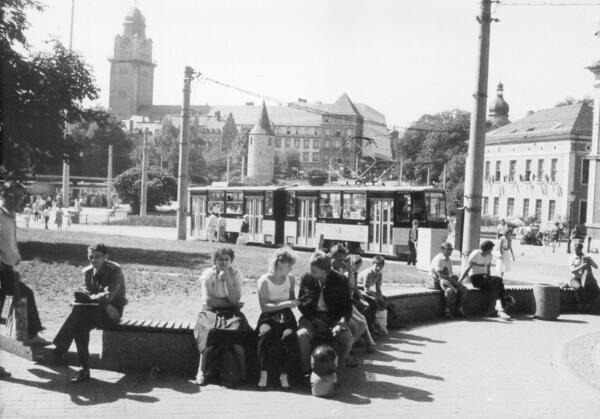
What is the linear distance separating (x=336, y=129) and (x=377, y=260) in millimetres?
156624

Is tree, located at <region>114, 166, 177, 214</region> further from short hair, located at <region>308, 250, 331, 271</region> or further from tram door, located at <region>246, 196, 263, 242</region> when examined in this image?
short hair, located at <region>308, 250, 331, 271</region>

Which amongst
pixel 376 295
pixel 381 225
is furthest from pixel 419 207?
pixel 376 295

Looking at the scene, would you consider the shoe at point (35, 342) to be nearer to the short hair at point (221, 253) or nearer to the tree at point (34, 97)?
the short hair at point (221, 253)

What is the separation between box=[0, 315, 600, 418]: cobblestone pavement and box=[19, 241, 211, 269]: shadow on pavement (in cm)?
1100

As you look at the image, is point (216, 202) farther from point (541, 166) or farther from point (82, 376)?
point (541, 166)

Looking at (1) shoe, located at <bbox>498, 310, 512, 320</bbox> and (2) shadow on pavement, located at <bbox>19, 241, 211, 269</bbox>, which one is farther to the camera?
(2) shadow on pavement, located at <bbox>19, 241, 211, 269</bbox>

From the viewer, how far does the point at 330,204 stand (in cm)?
3092

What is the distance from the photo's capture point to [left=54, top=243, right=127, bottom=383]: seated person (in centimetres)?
796

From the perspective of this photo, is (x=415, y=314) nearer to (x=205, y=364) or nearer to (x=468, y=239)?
(x=468, y=239)

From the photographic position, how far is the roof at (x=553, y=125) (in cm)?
6494

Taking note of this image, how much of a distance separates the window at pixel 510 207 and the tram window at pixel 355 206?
150ft

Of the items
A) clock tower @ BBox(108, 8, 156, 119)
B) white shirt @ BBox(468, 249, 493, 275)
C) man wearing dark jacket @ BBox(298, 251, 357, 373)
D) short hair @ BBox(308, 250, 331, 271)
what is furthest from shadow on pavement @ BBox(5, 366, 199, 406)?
clock tower @ BBox(108, 8, 156, 119)

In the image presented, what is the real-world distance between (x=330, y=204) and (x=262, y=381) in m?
23.1

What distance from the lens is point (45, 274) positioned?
629 inches
